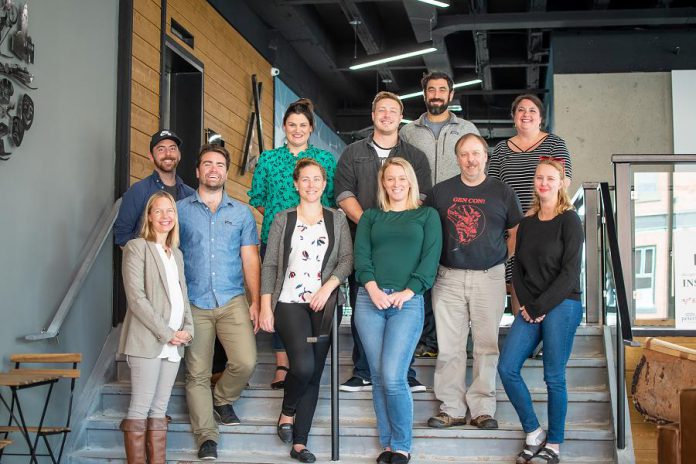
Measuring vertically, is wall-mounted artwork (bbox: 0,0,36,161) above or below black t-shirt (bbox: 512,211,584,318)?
above

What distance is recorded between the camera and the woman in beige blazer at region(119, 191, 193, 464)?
162 inches

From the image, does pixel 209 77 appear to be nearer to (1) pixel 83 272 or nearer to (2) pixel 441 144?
(1) pixel 83 272

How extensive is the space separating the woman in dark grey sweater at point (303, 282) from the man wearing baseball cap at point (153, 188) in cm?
94

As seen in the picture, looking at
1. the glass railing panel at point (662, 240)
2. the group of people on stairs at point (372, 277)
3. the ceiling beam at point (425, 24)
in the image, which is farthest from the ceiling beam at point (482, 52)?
the group of people on stairs at point (372, 277)

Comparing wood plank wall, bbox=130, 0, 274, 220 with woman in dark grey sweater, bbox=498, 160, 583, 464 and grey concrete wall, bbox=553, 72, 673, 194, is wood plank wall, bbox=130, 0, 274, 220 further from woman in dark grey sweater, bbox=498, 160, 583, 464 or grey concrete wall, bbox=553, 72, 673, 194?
grey concrete wall, bbox=553, 72, 673, 194

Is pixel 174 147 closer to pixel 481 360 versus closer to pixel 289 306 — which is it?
pixel 289 306

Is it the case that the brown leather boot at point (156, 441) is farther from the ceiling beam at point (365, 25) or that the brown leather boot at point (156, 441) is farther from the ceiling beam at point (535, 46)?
the ceiling beam at point (535, 46)

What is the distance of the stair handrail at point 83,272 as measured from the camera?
14.8ft

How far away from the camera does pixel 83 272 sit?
4.88 metres

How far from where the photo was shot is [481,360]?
4.34m

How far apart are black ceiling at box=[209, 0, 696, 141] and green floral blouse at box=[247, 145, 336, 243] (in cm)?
389

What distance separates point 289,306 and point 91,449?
4.85 feet

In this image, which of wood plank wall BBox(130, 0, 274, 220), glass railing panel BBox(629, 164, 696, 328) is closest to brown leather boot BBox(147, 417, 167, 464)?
wood plank wall BBox(130, 0, 274, 220)

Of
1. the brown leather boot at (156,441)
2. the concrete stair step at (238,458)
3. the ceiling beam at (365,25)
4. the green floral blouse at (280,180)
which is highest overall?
the ceiling beam at (365,25)
